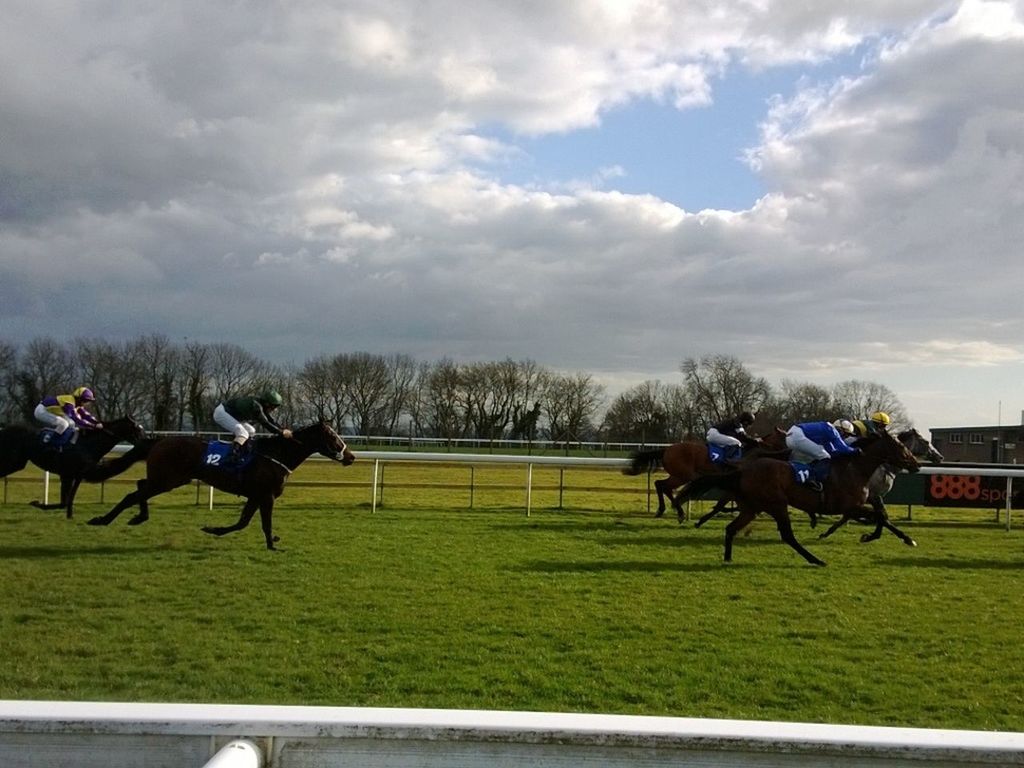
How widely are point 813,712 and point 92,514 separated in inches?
421

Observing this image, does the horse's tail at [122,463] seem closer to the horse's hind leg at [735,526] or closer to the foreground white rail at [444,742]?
the horse's hind leg at [735,526]

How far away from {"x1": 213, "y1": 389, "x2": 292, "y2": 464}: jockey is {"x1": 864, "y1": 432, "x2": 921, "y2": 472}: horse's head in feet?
21.0

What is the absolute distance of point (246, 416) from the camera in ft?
30.2

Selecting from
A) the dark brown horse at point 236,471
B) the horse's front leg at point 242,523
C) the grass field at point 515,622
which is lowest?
the grass field at point 515,622

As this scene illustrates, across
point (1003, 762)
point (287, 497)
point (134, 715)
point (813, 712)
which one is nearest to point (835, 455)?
point (813, 712)

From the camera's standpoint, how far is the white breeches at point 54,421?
10.2 meters

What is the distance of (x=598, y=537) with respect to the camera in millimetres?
10742

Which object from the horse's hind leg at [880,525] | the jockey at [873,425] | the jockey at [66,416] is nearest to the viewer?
the jockey at [873,425]

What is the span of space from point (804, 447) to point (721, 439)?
2886 mm

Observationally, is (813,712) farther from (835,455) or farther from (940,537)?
(940,537)

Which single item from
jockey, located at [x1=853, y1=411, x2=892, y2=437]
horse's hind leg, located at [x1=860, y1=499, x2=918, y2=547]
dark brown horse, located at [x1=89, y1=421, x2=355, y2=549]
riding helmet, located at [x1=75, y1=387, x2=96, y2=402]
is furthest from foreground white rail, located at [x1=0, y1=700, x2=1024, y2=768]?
riding helmet, located at [x1=75, y1=387, x2=96, y2=402]

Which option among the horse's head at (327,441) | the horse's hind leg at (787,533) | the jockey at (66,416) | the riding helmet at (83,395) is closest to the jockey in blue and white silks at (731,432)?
the horse's hind leg at (787,533)

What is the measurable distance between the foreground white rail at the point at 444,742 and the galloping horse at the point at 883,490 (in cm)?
849

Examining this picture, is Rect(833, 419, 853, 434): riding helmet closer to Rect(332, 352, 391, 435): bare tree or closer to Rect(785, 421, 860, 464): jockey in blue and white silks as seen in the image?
Rect(785, 421, 860, 464): jockey in blue and white silks
